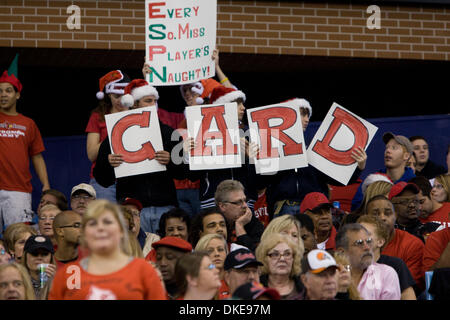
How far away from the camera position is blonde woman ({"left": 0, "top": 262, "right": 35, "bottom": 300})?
6.54 meters

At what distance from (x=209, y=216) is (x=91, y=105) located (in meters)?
5.84

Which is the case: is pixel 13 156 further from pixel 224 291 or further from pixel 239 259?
pixel 239 259

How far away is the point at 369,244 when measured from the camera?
7.76m

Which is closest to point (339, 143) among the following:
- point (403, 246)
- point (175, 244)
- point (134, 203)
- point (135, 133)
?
point (403, 246)

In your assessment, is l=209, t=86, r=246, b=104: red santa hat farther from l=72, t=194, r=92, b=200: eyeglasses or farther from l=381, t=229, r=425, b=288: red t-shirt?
l=381, t=229, r=425, b=288: red t-shirt

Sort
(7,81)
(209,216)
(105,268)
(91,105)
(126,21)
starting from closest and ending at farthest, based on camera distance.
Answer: (105,268) < (209,216) < (7,81) < (126,21) < (91,105)

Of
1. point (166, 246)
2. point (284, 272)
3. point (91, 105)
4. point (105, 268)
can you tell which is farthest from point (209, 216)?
point (91, 105)

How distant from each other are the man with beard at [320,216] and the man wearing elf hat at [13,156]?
9.83 ft

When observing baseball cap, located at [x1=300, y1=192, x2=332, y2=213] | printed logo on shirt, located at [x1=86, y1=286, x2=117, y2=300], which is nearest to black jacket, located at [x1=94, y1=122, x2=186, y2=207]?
baseball cap, located at [x1=300, y1=192, x2=332, y2=213]

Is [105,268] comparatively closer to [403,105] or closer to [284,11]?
[284,11]

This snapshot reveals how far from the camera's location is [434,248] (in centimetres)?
823

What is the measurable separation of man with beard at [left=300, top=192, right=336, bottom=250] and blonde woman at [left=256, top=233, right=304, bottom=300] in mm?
1600

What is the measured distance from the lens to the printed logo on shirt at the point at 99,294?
18.3 feet

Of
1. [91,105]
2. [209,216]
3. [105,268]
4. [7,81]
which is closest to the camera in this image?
[105,268]
